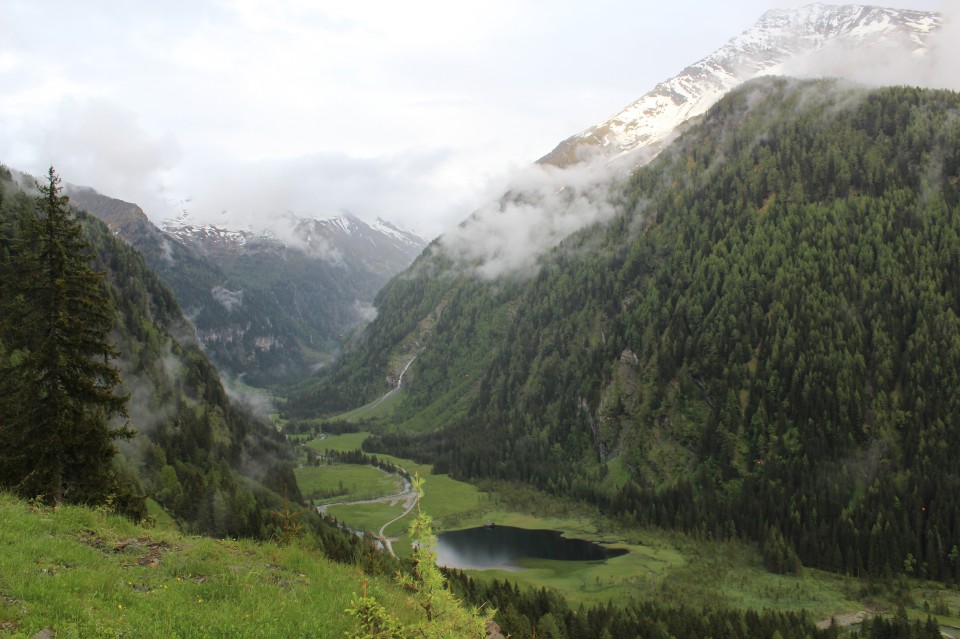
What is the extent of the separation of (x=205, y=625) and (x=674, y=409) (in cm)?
17544

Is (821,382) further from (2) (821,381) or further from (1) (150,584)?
(1) (150,584)

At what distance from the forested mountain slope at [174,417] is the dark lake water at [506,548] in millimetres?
39779

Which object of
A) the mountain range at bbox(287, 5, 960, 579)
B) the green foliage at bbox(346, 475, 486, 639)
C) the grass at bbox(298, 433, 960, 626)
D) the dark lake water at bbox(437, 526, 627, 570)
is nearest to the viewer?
the green foliage at bbox(346, 475, 486, 639)

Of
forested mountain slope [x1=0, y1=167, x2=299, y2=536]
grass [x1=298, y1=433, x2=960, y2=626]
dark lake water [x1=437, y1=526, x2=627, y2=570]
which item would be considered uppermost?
forested mountain slope [x1=0, y1=167, x2=299, y2=536]

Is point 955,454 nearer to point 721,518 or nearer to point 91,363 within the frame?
point 721,518

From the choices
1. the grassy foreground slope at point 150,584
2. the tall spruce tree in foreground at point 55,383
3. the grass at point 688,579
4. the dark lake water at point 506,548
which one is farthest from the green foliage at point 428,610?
the dark lake water at point 506,548

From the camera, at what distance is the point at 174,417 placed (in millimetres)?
109625

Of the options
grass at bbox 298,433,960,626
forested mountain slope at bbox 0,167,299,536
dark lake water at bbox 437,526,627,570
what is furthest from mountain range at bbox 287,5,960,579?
forested mountain slope at bbox 0,167,299,536

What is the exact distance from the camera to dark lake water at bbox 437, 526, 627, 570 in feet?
431

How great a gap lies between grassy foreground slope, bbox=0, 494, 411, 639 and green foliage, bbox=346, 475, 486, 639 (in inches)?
105

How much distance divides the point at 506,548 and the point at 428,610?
13522 cm

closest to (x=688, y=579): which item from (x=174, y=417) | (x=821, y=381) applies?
(x=821, y=381)

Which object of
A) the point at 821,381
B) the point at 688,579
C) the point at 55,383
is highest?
the point at 55,383

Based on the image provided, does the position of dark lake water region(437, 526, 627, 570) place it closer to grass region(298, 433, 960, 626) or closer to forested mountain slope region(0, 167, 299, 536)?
grass region(298, 433, 960, 626)
